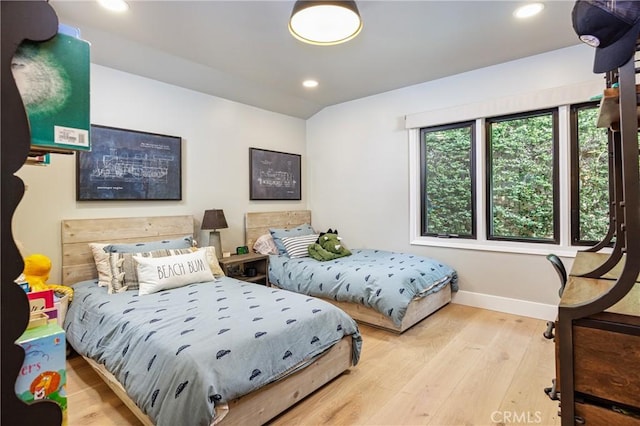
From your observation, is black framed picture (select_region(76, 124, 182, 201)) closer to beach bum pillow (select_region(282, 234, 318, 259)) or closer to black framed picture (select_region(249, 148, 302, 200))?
black framed picture (select_region(249, 148, 302, 200))

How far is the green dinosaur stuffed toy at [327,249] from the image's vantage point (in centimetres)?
390

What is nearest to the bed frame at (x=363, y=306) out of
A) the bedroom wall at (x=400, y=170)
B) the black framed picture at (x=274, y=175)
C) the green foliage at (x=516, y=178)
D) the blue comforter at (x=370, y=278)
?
the blue comforter at (x=370, y=278)

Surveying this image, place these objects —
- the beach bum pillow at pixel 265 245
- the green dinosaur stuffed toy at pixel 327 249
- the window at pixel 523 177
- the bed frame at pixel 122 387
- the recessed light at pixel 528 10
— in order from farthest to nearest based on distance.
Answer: the beach bum pillow at pixel 265 245
the green dinosaur stuffed toy at pixel 327 249
the window at pixel 523 177
the recessed light at pixel 528 10
the bed frame at pixel 122 387

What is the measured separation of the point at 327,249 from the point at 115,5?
302 centimetres

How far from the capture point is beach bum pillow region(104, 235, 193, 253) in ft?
9.25

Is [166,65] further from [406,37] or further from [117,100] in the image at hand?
[406,37]

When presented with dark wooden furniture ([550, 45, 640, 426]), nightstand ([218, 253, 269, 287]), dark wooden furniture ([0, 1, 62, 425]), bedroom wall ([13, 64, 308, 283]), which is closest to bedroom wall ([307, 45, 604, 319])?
bedroom wall ([13, 64, 308, 283])

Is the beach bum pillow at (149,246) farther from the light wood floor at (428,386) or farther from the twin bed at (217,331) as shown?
the light wood floor at (428,386)

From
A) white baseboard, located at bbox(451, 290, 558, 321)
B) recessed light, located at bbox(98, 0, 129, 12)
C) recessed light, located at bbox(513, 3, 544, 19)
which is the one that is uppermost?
recessed light, located at bbox(513, 3, 544, 19)

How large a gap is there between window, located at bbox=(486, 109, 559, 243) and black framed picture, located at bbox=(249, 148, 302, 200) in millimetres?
2608

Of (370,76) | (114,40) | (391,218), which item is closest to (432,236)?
(391,218)

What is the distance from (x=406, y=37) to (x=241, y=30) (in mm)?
1410

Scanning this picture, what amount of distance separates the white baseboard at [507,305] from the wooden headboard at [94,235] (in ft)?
10.9

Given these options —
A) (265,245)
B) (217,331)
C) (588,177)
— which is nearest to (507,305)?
(588,177)
